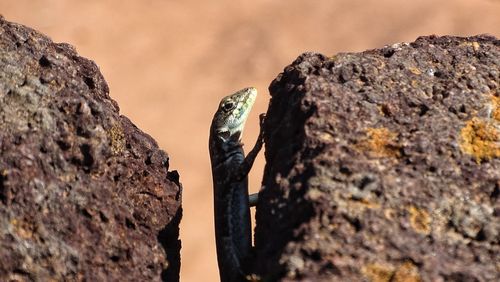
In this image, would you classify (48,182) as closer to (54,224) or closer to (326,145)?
(54,224)

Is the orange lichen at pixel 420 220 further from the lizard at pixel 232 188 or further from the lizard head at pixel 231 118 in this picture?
the lizard head at pixel 231 118

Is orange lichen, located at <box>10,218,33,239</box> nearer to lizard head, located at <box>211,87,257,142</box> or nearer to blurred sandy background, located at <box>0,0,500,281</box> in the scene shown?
lizard head, located at <box>211,87,257,142</box>

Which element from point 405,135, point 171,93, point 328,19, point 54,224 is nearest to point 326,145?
point 405,135

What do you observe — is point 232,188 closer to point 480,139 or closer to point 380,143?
point 380,143

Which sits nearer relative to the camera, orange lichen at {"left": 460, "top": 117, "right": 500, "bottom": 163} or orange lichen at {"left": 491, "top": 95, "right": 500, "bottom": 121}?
orange lichen at {"left": 460, "top": 117, "right": 500, "bottom": 163}

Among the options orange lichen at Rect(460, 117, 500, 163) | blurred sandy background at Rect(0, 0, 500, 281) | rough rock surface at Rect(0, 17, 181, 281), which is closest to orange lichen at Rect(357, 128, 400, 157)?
orange lichen at Rect(460, 117, 500, 163)

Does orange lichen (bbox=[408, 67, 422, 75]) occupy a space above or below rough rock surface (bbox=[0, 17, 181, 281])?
above

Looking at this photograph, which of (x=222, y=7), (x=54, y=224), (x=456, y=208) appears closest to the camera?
(x=456, y=208)
